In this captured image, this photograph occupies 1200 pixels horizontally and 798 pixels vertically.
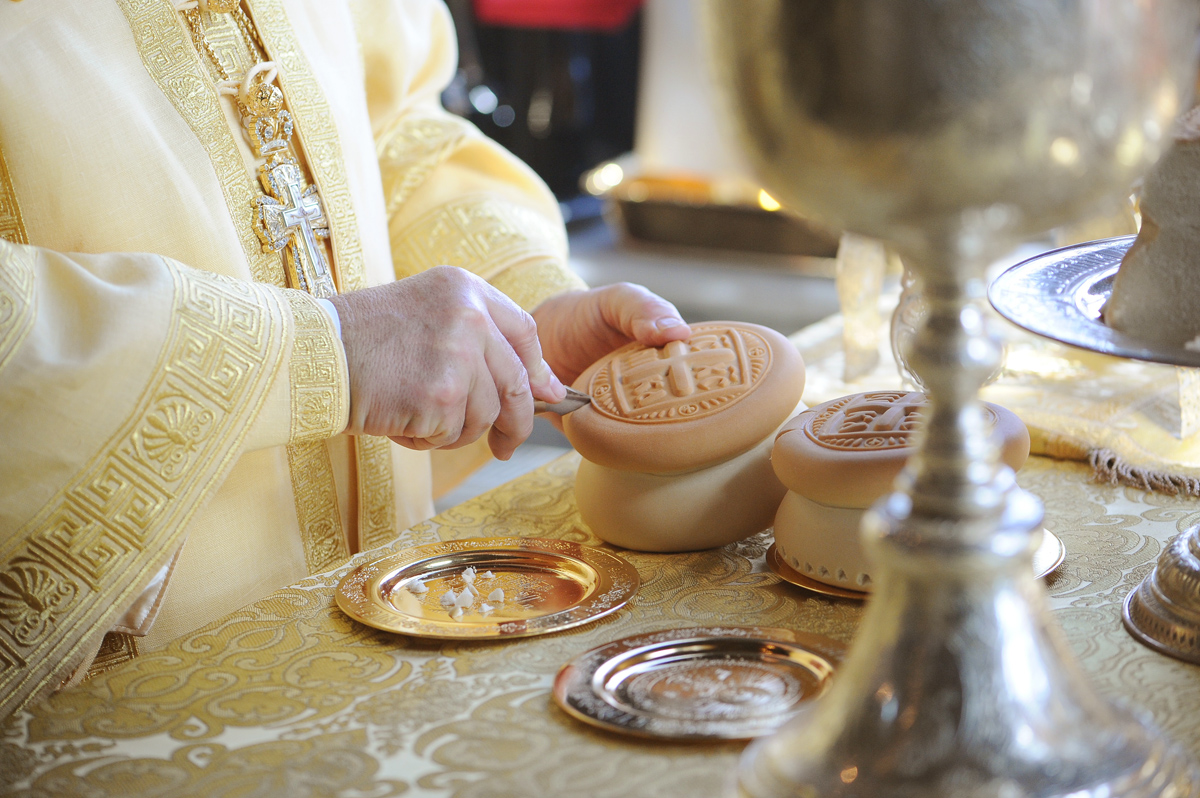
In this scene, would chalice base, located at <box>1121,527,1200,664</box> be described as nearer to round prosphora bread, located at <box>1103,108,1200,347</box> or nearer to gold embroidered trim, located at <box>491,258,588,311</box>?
round prosphora bread, located at <box>1103,108,1200,347</box>

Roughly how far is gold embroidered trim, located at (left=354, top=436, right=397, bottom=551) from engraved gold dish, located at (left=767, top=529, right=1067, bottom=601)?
499 mm

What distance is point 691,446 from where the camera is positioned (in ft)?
2.78

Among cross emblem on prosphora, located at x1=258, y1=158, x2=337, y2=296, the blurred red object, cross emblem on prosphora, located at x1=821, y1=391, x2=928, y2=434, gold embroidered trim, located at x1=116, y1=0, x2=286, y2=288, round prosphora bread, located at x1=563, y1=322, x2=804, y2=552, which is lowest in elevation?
round prosphora bread, located at x1=563, y1=322, x2=804, y2=552

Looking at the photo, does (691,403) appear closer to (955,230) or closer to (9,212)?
(955,230)

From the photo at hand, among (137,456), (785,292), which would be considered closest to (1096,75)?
(137,456)

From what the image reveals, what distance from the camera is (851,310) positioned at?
1.45 m

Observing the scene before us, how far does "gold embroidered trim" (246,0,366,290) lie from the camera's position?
1143mm

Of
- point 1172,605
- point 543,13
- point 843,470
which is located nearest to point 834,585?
point 843,470

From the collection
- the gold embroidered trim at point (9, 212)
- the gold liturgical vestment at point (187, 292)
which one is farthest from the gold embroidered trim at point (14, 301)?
the gold embroidered trim at point (9, 212)

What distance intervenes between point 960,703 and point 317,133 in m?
0.89

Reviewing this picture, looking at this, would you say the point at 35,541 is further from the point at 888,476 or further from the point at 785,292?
the point at 785,292

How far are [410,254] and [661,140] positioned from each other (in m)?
3.85

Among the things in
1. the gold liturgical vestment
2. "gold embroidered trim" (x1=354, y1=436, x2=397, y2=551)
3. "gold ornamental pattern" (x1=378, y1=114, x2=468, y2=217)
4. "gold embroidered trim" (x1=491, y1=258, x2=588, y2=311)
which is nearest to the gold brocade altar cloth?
the gold liturgical vestment

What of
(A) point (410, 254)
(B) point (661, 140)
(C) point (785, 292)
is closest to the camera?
(A) point (410, 254)
